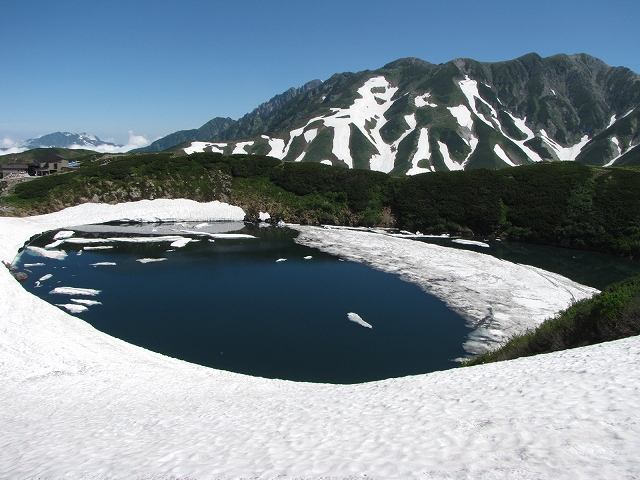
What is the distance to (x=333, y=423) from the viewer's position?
30.1 ft

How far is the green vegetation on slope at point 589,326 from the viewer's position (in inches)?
523

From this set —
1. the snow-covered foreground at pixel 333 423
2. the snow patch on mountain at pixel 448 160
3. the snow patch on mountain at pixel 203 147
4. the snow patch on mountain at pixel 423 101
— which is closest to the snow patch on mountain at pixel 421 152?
the snow patch on mountain at pixel 448 160

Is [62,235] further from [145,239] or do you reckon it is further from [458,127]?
[458,127]

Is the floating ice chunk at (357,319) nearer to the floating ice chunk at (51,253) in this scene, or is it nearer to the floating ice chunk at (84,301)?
the floating ice chunk at (84,301)

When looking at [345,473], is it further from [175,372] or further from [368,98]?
[368,98]

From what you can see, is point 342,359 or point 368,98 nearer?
point 342,359

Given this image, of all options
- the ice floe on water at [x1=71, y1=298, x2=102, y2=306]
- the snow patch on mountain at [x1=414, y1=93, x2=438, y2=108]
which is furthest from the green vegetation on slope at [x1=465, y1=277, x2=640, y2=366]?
the snow patch on mountain at [x1=414, y1=93, x2=438, y2=108]

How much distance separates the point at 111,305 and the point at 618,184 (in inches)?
2077

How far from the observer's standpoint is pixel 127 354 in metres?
17.9

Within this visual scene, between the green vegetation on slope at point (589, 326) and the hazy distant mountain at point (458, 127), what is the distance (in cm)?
11648

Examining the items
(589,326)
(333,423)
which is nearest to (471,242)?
(589,326)

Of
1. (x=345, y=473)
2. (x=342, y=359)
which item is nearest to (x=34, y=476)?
(x=345, y=473)

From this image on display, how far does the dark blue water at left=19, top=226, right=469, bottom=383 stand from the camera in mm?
18188

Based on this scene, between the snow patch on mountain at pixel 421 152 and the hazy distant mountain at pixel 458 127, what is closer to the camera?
the snow patch on mountain at pixel 421 152
